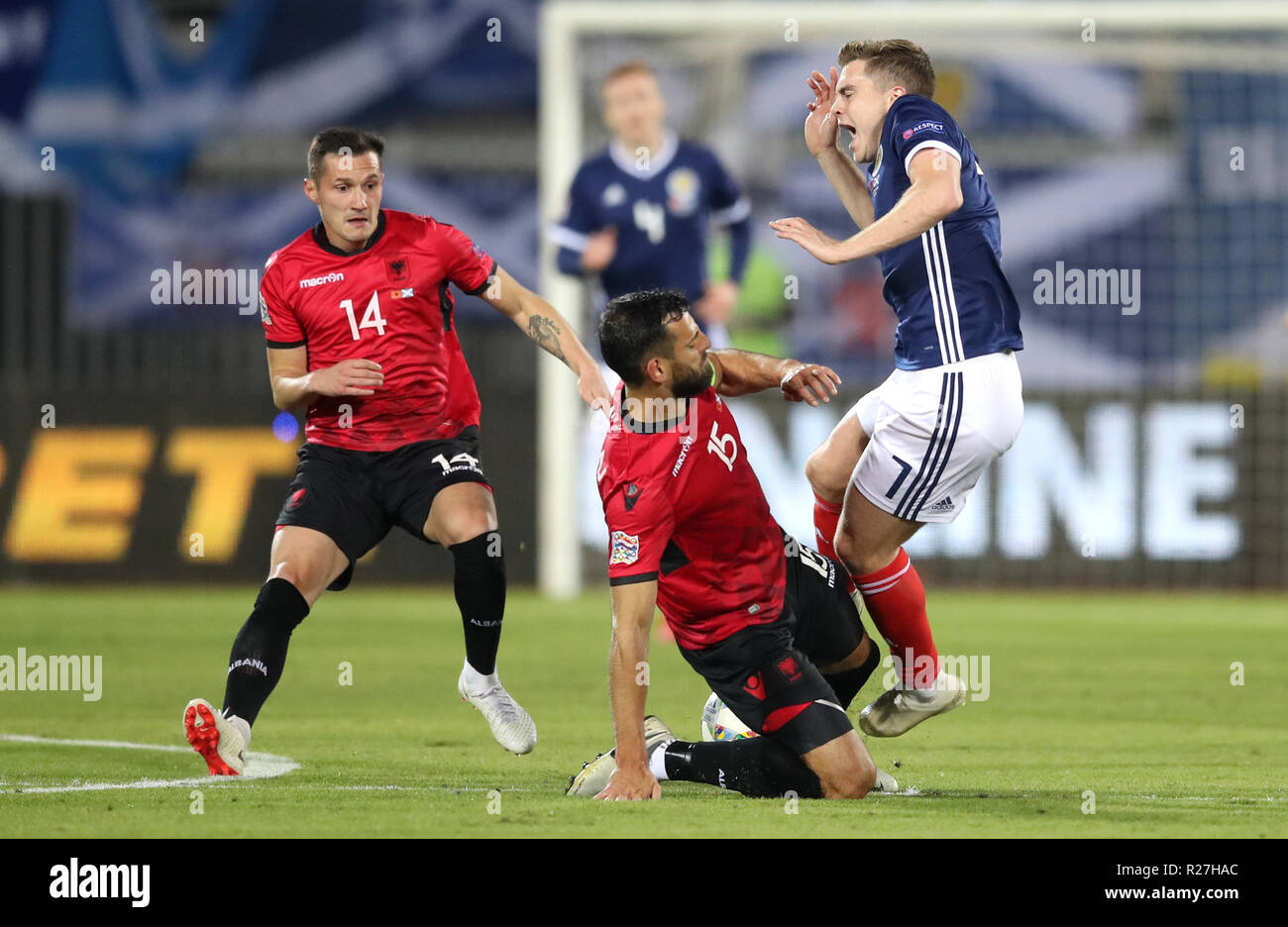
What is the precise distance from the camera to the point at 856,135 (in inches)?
257

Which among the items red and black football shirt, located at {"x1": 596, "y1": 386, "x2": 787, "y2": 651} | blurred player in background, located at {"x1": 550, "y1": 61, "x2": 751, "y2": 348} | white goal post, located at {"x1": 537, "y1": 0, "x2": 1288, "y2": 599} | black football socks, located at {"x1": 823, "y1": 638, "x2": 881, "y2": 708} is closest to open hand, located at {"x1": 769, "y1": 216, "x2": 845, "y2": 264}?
red and black football shirt, located at {"x1": 596, "y1": 386, "x2": 787, "y2": 651}

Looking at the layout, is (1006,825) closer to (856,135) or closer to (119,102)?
(856,135)

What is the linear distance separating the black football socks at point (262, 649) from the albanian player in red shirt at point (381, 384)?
0.13m

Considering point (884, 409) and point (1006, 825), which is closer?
point (1006, 825)

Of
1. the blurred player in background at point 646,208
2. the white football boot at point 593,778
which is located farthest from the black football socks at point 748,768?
the blurred player in background at point 646,208

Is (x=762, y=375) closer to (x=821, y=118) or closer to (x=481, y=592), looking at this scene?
(x=821, y=118)

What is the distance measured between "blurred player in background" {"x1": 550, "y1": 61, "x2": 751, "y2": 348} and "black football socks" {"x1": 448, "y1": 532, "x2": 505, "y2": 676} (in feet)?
12.9

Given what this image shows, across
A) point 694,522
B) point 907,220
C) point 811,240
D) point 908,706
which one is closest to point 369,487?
point 694,522

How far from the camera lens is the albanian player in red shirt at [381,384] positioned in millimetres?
6785

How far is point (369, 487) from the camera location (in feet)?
22.7

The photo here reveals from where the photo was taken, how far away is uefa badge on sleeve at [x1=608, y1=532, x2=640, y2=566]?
571cm

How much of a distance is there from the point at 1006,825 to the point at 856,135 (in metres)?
2.40

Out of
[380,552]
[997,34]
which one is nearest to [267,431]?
[380,552]

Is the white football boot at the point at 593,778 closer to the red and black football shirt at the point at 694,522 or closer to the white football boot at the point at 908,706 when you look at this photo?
the red and black football shirt at the point at 694,522
